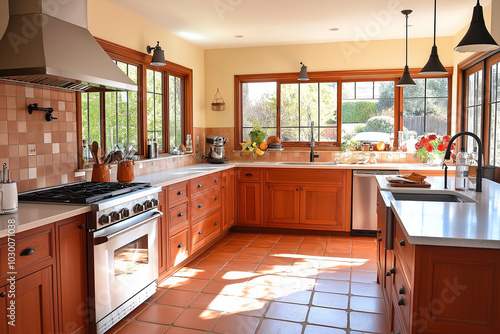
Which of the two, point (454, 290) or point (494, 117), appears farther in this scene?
point (494, 117)

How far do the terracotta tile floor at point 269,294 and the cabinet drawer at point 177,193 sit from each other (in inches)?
27.5

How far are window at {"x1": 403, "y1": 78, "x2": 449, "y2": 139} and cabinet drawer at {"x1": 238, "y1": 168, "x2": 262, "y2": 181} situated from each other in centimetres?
209

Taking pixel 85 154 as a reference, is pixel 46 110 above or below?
above

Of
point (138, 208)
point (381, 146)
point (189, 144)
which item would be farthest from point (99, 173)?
point (381, 146)

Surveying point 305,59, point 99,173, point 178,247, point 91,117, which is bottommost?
point 178,247

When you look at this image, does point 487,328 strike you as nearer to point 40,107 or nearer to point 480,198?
point 480,198

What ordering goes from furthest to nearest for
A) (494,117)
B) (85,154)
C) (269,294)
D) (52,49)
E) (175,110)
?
(175,110), (494,117), (85,154), (269,294), (52,49)

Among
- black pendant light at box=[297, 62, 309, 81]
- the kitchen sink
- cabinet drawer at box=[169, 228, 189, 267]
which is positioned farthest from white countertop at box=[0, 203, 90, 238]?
black pendant light at box=[297, 62, 309, 81]

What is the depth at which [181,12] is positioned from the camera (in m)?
4.22

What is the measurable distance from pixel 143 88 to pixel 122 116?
1.48 ft

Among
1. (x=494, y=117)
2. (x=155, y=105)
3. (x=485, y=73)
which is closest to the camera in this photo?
(x=494, y=117)

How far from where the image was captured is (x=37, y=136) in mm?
3004

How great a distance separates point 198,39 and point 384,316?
13.4ft

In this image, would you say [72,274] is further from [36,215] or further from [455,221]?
[455,221]
